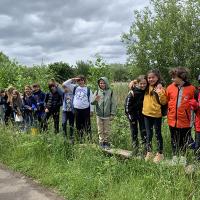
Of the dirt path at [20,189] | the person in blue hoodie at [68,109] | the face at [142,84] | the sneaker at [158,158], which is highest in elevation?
the face at [142,84]

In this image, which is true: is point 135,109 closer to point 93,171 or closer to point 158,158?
point 158,158

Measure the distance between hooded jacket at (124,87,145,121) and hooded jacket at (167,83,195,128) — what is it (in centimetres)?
106

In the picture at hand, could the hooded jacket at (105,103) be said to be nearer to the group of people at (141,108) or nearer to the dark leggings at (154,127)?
the group of people at (141,108)

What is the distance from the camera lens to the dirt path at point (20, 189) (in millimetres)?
5980

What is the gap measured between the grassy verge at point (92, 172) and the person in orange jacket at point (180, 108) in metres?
0.82

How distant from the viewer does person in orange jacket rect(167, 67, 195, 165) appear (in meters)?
6.23

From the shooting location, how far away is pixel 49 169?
707cm

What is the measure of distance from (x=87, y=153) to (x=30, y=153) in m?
1.67

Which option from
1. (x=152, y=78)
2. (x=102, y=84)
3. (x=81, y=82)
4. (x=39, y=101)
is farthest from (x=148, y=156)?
(x=39, y=101)

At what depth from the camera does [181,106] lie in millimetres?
6246

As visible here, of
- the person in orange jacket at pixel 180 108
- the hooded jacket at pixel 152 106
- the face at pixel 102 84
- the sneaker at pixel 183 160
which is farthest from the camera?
the face at pixel 102 84

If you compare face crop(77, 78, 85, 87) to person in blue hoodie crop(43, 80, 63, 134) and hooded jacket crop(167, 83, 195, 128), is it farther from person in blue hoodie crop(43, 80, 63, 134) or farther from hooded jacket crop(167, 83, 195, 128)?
hooded jacket crop(167, 83, 195, 128)

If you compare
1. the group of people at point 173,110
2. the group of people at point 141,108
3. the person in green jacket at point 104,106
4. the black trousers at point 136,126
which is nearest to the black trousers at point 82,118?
the group of people at point 141,108

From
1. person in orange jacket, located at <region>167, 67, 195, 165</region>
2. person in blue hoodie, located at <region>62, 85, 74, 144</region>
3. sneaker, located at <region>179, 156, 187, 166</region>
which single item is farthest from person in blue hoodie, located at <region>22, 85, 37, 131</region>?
sneaker, located at <region>179, 156, 187, 166</region>
